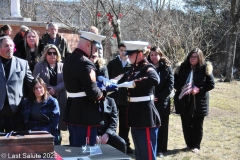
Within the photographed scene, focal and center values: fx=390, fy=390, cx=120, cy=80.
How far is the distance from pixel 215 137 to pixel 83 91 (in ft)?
13.4

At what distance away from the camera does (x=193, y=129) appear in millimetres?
6297

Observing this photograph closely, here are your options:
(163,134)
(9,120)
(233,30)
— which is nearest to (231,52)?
(233,30)

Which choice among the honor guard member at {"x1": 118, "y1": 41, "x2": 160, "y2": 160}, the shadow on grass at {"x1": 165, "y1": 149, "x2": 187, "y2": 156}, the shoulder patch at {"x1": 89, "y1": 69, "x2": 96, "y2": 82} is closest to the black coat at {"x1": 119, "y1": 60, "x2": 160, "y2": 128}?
the honor guard member at {"x1": 118, "y1": 41, "x2": 160, "y2": 160}

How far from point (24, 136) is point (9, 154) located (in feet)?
0.59

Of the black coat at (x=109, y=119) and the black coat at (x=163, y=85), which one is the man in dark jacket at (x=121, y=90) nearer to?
the black coat at (x=163, y=85)

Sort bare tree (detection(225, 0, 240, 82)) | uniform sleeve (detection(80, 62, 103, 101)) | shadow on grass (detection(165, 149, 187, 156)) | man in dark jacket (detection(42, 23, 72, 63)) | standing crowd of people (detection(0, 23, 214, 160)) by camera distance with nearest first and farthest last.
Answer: uniform sleeve (detection(80, 62, 103, 101)) < standing crowd of people (detection(0, 23, 214, 160)) < shadow on grass (detection(165, 149, 187, 156)) < man in dark jacket (detection(42, 23, 72, 63)) < bare tree (detection(225, 0, 240, 82))

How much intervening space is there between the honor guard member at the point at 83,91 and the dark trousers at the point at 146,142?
58 centimetres

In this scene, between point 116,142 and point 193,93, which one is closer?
point 116,142

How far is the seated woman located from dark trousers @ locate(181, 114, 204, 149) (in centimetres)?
225

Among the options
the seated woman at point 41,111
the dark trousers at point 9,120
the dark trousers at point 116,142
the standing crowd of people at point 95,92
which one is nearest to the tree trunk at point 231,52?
the standing crowd of people at point 95,92

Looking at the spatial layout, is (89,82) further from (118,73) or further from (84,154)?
(118,73)

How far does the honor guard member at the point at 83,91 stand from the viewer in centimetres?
396

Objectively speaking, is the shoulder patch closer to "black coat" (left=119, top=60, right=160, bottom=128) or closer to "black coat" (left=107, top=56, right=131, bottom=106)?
"black coat" (left=119, top=60, right=160, bottom=128)

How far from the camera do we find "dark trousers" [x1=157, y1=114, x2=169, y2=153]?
238 inches
